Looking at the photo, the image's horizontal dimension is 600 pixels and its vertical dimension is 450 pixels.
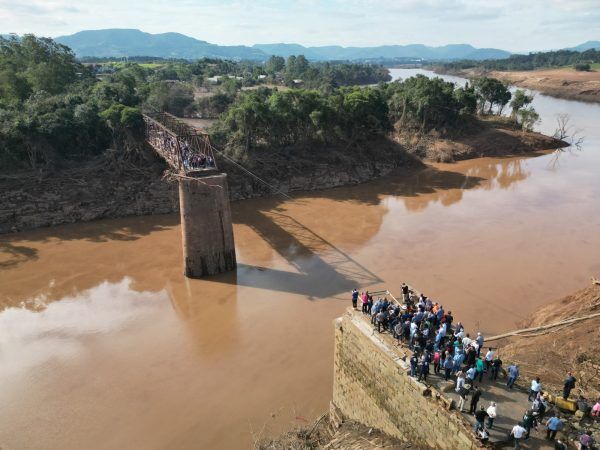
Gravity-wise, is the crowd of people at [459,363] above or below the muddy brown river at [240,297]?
above

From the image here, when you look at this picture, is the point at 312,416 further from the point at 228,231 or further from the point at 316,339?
the point at 228,231

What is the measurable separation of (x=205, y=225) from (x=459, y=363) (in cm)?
1683

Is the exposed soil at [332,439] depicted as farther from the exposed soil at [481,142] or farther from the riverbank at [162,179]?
the exposed soil at [481,142]

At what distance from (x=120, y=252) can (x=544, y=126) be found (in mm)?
70082

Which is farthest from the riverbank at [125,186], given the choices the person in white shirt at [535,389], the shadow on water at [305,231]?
the person in white shirt at [535,389]

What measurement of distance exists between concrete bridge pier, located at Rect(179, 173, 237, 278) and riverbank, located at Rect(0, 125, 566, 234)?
7.84 meters

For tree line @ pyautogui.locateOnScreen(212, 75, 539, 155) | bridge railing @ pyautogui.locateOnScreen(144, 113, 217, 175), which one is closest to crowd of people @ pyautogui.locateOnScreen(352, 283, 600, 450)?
bridge railing @ pyautogui.locateOnScreen(144, 113, 217, 175)

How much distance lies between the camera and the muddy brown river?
1549 cm

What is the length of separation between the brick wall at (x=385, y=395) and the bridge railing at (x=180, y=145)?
14.7 m

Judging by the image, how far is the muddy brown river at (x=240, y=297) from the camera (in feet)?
50.8

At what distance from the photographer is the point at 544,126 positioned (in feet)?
234

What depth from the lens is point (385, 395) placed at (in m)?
11.9

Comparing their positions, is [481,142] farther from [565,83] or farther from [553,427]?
[565,83]

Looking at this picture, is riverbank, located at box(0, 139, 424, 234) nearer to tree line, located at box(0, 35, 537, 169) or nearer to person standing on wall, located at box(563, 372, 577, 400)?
tree line, located at box(0, 35, 537, 169)
